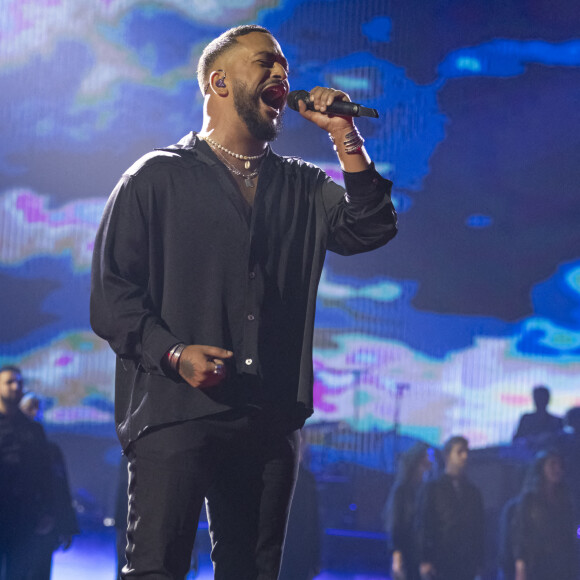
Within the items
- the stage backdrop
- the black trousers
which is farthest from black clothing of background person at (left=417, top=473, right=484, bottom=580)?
the black trousers

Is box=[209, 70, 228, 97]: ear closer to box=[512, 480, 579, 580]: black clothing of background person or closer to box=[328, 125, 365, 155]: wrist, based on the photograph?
box=[328, 125, 365, 155]: wrist

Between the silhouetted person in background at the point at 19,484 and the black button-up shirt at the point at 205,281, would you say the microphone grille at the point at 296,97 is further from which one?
the silhouetted person in background at the point at 19,484

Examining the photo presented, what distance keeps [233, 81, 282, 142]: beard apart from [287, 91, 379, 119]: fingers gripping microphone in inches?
1.9

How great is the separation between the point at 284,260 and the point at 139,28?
10.5 feet

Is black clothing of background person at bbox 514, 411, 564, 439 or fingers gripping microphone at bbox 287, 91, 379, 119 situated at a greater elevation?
fingers gripping microphone at bbox 287, 91, 379, 119

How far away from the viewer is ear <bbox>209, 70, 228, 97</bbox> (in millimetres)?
1279

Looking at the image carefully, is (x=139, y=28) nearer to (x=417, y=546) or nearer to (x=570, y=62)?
(x=570, y=62)

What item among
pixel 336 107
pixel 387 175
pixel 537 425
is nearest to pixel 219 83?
pixel 336 107

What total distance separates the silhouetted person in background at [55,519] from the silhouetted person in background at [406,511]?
1.52m

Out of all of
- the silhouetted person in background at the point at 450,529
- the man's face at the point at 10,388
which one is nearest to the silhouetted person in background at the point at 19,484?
the man's face at the point at 10,388

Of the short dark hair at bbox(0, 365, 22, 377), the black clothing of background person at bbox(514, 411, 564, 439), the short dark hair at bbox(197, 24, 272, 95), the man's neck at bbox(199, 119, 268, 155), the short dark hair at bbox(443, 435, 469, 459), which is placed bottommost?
the short dark hair at bbox(443, 435, 469, 459)

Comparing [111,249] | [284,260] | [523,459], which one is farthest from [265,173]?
[523,459]

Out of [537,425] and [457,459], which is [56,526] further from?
[537,425]

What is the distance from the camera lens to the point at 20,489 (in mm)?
3594
